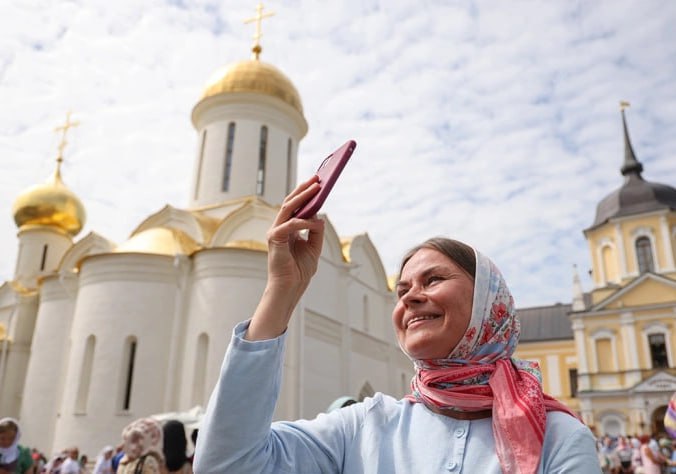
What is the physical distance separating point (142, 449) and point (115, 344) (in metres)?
11.6

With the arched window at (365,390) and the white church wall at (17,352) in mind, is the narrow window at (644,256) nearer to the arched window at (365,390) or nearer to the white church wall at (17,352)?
the arched window at (365,390)

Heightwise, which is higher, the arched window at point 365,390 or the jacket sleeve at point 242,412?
the arched window at point 365,390

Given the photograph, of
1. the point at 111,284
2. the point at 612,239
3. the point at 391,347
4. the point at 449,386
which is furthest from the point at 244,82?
the point at 612,239

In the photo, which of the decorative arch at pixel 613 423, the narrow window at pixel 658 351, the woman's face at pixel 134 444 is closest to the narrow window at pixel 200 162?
the woman's face at pixel 134 444

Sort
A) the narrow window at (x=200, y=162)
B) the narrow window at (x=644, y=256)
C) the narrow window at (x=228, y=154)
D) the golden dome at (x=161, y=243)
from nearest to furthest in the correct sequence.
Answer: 1. the golden dome at (x=161, y=243)
2. the narrow window at (x=228, y=154)
3. the narrow window at (x=200, y=162)
4. the narrow window at (x=644, y=256)

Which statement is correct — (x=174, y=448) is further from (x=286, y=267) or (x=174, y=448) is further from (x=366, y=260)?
(x=366, y=260)

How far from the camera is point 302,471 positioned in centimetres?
140

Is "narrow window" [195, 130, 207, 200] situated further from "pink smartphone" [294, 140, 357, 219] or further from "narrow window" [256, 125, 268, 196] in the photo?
"pink smartphone" [294, 140, 357, 219]

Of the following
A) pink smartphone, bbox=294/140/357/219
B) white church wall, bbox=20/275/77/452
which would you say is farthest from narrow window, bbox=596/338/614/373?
pink smartphone, bbox=294/140/357/219

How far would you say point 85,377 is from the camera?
15.1m

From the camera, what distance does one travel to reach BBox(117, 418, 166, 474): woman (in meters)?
4.20

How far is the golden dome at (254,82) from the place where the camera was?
19812 mm

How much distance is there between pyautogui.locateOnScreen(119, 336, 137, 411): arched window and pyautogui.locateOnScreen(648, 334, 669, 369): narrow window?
79.8 feet

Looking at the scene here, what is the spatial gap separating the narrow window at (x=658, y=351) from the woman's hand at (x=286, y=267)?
3089 centimetres
